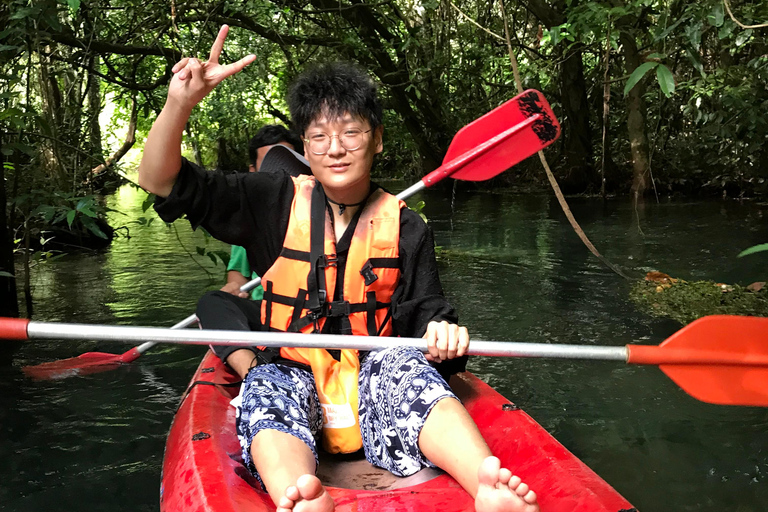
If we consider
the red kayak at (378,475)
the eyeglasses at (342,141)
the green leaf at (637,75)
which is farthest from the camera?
the green leaf at (637,75)

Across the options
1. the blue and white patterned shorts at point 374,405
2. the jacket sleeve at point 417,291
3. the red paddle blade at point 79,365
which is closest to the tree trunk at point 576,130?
the red paddle blade at point 79,365

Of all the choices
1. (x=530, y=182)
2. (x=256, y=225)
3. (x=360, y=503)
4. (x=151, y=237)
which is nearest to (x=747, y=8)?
(x=256, y=225)

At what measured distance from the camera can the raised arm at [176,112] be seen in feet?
5.18

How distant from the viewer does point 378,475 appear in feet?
5.75

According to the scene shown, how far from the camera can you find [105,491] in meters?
2.32

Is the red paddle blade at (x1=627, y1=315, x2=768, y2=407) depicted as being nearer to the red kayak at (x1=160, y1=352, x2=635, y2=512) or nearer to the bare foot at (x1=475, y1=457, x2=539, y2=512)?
the red kayak at (x1=160, y1=352, x2=635, y2=512)

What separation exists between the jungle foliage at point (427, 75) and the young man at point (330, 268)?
→ 93 cm

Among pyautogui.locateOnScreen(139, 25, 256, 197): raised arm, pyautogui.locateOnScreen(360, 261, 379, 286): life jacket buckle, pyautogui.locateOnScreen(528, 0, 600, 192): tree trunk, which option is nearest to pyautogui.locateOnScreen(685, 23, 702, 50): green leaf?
pyautogui.locateOnScreen(360, 261, 379, 286): life jacket buckle

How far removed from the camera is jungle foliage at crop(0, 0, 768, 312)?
346 cm

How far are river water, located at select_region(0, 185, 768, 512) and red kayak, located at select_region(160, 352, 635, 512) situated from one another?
0.57m

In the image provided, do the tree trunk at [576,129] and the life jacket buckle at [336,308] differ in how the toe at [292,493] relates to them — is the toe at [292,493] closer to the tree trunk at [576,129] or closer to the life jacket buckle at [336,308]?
the life jacket buckle at [336,308]

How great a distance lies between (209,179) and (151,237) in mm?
6194

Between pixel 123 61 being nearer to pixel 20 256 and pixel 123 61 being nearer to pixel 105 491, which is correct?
pixel 20 256

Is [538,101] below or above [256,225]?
above
